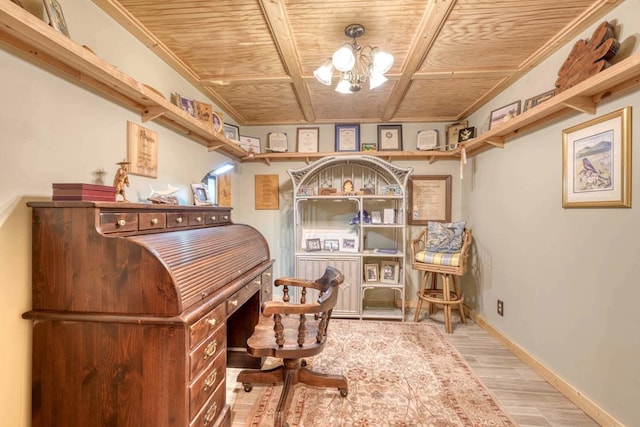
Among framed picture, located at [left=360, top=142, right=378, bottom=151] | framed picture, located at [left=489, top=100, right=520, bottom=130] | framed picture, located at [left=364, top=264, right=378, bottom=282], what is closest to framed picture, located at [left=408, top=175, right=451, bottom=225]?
framed picture, located at [left=360, top=142, right=378, bottom=151]

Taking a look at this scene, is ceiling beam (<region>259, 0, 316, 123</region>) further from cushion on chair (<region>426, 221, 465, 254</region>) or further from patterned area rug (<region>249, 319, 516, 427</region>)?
patterned area rug (<region>249, 319, 516, 427</region>)

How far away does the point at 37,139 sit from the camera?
118 centimetres

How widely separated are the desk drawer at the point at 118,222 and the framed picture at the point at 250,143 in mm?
2358

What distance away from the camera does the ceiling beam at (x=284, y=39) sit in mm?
1575

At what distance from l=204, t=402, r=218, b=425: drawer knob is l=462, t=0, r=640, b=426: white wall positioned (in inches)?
85.6

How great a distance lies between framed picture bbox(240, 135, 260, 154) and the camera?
3.51m

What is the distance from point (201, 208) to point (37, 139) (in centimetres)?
83

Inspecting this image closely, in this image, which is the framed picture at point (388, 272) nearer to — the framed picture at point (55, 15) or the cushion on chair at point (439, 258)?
the cushion on chair at point (439, 258)

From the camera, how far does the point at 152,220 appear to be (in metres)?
1.38

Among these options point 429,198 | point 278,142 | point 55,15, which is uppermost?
point 278,142

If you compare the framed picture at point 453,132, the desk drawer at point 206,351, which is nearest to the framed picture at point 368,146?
the framed picture at point 453,132

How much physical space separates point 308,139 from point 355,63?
1773mm

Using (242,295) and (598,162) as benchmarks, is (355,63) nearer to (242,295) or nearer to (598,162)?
(598,162)

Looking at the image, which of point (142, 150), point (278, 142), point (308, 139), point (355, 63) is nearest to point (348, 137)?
point (308, 139)
